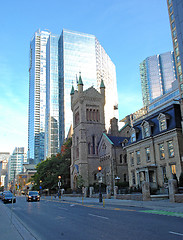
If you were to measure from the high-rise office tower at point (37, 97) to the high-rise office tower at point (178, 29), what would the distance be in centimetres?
11191

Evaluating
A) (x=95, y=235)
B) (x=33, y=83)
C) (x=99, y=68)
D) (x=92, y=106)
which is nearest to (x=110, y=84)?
(x=99, y=68)

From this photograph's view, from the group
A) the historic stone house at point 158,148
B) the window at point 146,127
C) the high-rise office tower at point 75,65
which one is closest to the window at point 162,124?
the historic stone house at point 158,148

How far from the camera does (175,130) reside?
3288 centimetres

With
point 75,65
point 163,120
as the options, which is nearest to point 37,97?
point 75,65

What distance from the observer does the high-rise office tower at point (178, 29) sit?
68000 millimetres

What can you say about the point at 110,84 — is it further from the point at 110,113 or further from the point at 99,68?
the point at 110,113

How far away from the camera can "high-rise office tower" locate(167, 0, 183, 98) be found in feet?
223

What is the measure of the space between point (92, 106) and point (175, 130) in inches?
1264

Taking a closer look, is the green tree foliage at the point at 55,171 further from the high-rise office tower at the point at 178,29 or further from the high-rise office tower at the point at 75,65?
the high-rise office tower at the point at 75,65

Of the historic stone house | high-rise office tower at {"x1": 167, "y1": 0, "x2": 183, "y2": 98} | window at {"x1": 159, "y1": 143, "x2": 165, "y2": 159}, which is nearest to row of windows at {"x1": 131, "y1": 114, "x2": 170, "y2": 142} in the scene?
the historic stone house

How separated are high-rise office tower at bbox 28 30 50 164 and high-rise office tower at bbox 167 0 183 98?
111908 millimetres

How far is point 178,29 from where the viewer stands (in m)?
69.1

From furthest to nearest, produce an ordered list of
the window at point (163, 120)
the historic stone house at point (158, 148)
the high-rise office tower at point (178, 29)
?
the high-rise office tower at point (178, 29) < the window at point (163, 120) < the historic stone house at point (158, 148)

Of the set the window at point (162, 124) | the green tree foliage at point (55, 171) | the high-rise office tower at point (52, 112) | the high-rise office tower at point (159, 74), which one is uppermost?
the high-rise office tower at point (159, 74)
